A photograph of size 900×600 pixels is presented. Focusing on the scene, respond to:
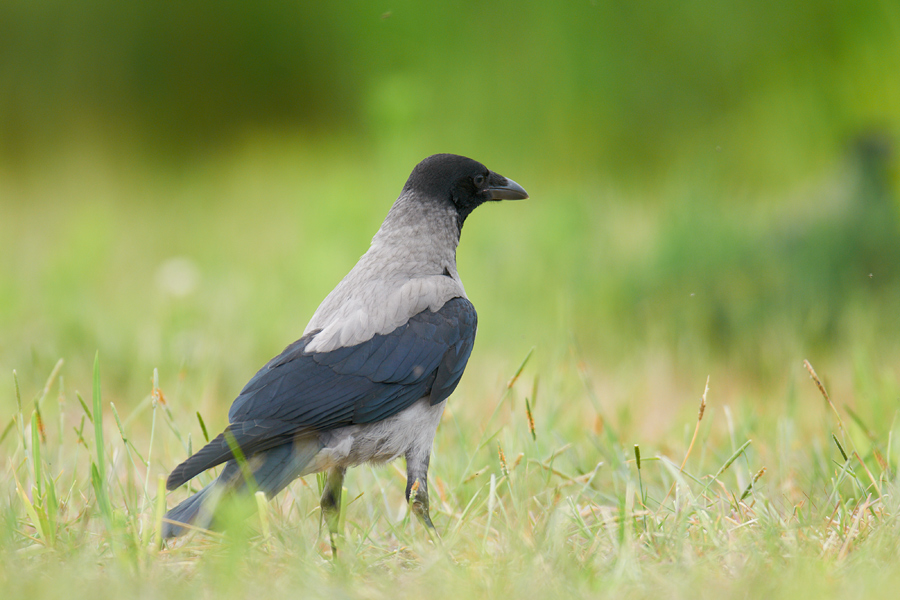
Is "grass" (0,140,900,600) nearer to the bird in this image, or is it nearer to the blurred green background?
the blurred green background

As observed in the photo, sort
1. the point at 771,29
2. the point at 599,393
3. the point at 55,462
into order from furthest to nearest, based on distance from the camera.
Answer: the point at 771,29 < the point at 599,393 < the point at 55,462

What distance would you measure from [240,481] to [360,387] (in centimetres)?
43

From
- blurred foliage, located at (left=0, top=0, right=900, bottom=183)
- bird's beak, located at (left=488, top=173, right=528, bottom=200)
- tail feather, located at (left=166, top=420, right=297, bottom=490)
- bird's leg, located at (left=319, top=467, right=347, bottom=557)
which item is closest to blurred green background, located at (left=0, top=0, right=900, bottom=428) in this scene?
blurred foliage, located at (left=0, top=0, right=900, bottom=183)

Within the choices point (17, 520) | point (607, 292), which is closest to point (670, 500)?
point (17, 520)

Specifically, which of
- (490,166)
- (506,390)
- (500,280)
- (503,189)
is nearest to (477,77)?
(490,166)

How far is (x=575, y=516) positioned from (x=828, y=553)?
1.92 ft

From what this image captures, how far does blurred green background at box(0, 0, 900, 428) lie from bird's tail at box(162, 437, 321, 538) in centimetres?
94

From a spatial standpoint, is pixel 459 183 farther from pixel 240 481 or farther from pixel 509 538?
pixel 509 538

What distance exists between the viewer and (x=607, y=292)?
16.0ft

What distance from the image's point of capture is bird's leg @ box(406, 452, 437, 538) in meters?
2.30

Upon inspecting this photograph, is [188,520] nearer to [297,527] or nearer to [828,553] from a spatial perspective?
[297,527]

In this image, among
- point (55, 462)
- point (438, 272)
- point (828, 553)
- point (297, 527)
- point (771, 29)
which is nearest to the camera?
point (828, 553)

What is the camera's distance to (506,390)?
260cm

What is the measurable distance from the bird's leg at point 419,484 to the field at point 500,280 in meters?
0.10
